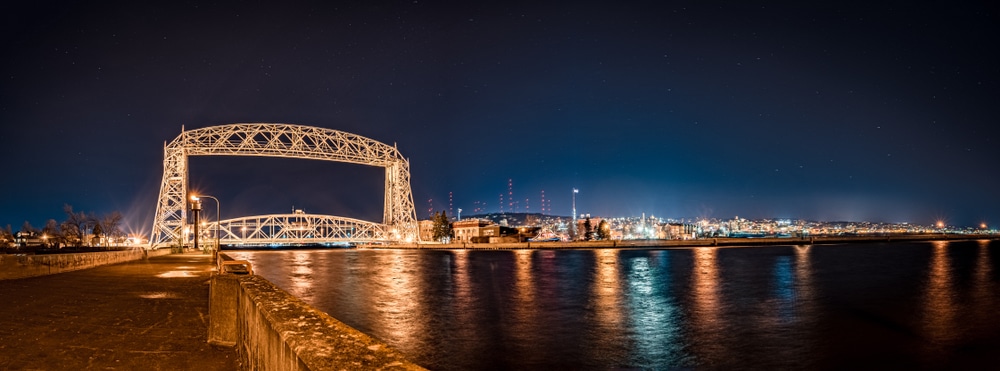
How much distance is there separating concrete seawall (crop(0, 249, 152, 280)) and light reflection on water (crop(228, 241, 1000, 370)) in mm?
→ 8134

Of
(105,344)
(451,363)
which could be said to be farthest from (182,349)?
(451,363)

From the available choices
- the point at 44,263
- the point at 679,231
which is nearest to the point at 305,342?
the point at 44,263

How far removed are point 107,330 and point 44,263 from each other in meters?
14.6

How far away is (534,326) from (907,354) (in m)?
8.31

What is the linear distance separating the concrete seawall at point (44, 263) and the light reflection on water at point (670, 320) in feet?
26.7

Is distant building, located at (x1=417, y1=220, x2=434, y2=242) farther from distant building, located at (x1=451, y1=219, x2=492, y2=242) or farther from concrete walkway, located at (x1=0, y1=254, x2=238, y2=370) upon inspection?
concrete walkway, located at (x1=0, y1=254, x2=238, y2=370)

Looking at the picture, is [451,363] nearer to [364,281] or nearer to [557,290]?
[557,290]

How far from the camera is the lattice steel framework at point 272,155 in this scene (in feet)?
190

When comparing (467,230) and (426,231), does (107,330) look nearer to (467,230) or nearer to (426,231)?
(467,230)

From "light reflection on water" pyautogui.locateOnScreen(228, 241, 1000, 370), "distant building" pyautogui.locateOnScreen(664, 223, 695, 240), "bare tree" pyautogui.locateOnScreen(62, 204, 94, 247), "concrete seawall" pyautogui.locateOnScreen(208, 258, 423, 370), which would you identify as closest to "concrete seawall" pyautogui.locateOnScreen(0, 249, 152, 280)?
"light reflection on water" pyautogui.locateOnScreen(228, 241, 1000, 370)

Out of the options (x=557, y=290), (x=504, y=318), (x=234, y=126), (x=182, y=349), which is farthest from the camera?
→ (x=234, y=126)

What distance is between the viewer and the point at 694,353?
12.1 meters

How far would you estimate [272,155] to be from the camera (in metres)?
63.2

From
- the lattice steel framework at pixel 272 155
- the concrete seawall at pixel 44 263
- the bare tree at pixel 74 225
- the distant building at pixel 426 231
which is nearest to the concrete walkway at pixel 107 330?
the concrete seawall at pixel 44 263
